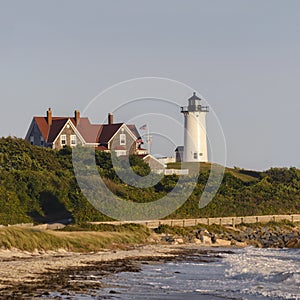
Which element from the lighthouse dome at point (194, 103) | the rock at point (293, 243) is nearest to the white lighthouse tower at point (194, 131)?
the lighthouse dome at point (194, 103)

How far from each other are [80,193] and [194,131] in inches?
1081

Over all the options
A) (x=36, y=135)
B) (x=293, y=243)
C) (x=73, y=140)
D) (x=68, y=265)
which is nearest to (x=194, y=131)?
(x=73, y=140)

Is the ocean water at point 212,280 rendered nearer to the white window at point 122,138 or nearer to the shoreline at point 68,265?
the shoreline at point 68,265

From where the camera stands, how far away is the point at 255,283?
24.5 meters

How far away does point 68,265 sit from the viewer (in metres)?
27.7

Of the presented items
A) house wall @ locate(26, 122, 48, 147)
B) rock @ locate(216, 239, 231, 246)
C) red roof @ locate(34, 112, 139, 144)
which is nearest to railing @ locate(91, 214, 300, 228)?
rock @ locate(216, 239, 231, 246)

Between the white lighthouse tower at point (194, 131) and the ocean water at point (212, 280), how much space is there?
37.7m

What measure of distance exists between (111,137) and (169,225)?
25.5 metres

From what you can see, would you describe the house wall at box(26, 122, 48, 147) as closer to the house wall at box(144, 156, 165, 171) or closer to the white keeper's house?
the white keeper's house

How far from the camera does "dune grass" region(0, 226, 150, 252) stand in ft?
105

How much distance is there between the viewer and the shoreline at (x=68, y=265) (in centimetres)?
2147

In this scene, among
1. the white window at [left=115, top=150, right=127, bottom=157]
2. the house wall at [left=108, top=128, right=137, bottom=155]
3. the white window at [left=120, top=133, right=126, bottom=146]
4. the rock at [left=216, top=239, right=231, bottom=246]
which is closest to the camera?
the rock at [left=216, top=239, right=231, bottom=246]

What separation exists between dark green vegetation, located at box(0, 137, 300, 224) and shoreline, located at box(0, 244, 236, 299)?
8.57 m

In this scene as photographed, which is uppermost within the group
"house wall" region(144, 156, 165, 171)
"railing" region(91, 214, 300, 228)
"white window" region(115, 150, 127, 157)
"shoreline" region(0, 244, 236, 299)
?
"white window" region(115, 150, 127, 157)
